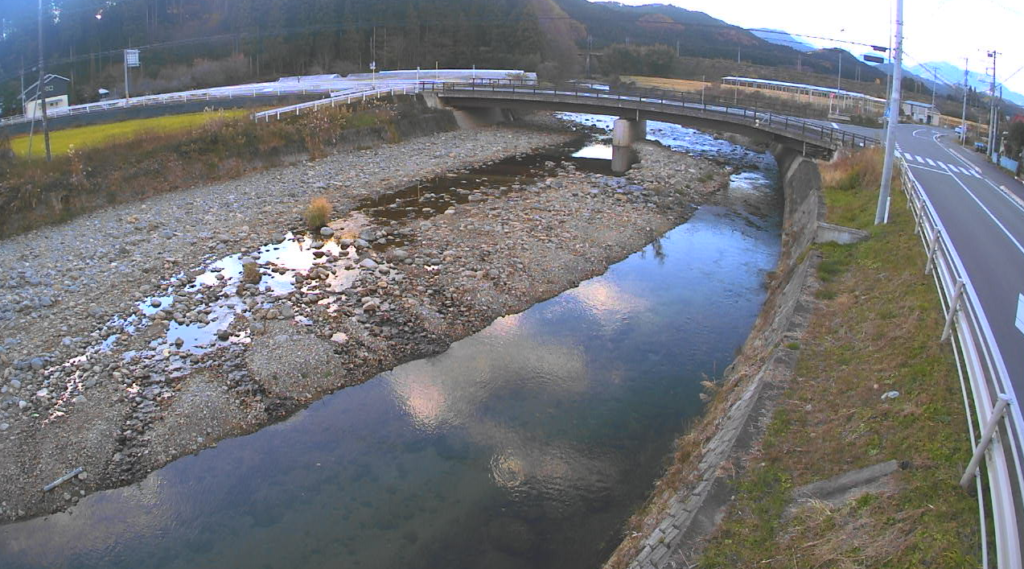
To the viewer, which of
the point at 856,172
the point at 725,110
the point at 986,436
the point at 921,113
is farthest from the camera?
the point at 921,113

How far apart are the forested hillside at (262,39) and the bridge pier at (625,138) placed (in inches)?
1581

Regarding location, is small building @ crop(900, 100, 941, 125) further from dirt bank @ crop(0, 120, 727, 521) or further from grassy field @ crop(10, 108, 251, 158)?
grassy field @ crop(10, 108, 251, 158)

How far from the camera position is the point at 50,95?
54.4 metres

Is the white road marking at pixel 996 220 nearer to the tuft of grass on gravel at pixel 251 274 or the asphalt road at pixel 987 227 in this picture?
the asphalt road at pixel 987 227

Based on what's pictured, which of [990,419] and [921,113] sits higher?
[921,113]

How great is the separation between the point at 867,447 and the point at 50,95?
64446mm

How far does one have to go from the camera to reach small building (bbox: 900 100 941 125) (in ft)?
180

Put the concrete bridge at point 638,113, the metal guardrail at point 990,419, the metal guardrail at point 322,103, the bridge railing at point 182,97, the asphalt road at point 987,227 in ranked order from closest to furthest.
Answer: the metal guardrail at point 990,419 → the asphalt road at point 987,227 → the concrete bridge at point 638,113 → the bridge railing at point 182,97 → the metal guardrail at point 322,103

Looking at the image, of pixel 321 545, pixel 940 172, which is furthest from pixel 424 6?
pixel 321 545

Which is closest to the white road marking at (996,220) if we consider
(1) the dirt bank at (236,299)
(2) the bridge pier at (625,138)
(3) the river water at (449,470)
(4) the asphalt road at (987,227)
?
(4) the asphalt road at (987,227)

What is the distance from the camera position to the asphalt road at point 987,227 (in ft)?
33.3

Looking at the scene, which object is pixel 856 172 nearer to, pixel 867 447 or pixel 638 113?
pixel 867 447

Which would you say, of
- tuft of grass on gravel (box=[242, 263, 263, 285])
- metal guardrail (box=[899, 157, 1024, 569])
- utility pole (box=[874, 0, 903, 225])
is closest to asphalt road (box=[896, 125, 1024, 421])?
metal guardrail (box=[899, 157, 1024, 569])

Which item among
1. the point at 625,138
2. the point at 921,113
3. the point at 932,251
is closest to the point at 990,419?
the point at 932,251
